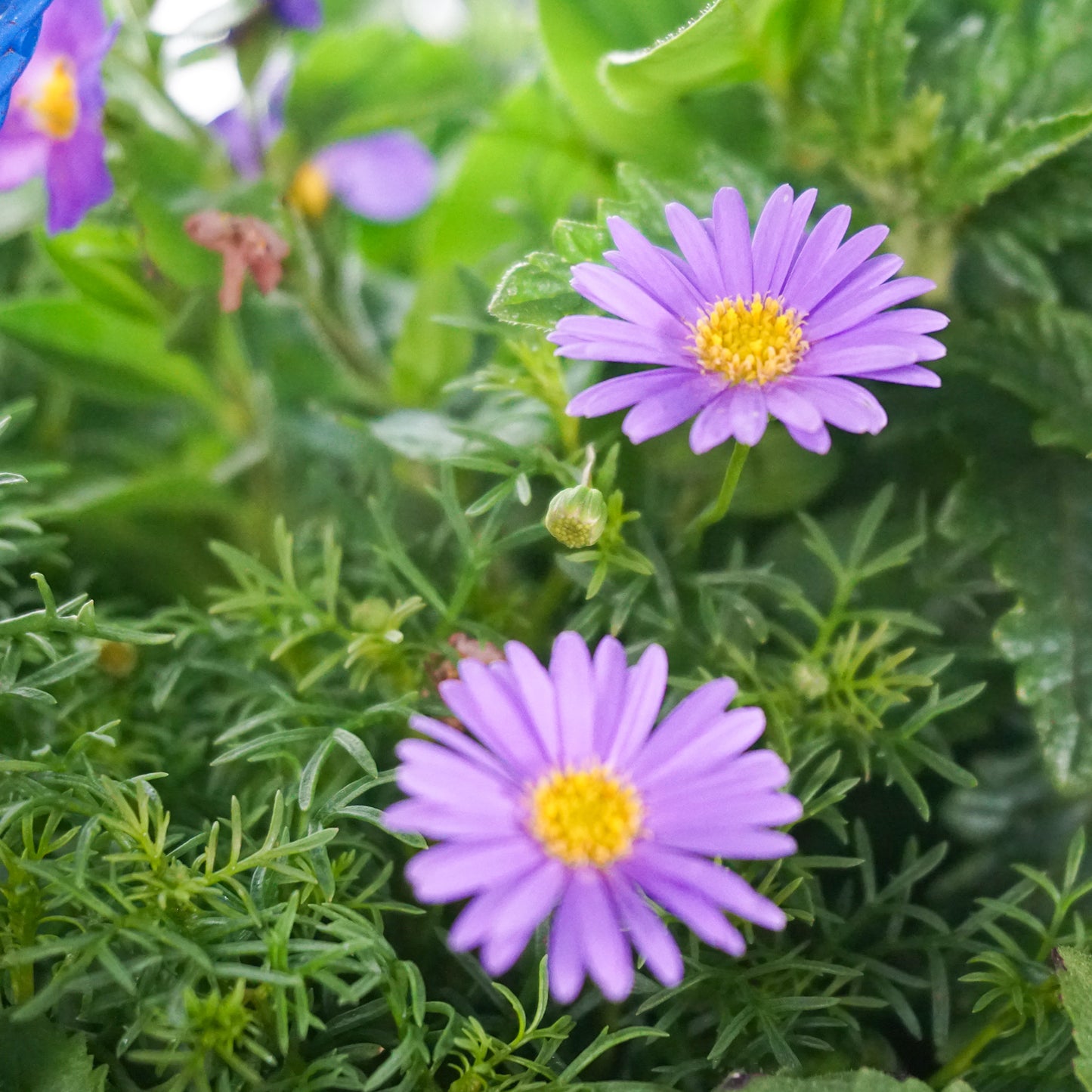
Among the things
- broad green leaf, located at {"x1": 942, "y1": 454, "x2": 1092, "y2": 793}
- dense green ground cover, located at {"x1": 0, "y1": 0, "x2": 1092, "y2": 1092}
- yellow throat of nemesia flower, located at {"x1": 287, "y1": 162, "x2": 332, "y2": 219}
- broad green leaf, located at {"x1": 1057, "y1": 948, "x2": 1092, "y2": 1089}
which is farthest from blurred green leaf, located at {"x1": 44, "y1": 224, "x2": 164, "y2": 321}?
broad green leaf, located at {"x1": 1057, "y1": 948, "x2": 1092, "y2": 1089}

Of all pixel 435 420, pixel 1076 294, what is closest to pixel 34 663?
pixel 435 420

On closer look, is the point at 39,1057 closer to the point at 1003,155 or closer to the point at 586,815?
the point at 586,815

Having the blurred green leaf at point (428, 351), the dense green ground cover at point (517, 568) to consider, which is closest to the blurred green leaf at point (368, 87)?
the dense green ground cover at point (517, 568)

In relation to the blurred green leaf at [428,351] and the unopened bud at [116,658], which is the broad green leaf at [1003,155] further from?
the unopened bud at [116,658]

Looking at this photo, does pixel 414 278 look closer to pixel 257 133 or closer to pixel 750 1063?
pixel 257 133

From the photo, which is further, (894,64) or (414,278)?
(414,278)

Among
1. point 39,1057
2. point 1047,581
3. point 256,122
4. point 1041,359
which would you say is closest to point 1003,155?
point 1041,359

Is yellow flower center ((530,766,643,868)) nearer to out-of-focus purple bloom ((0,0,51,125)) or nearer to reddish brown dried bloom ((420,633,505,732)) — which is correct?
reddish brown dried bloom ((420,633,505,732))
